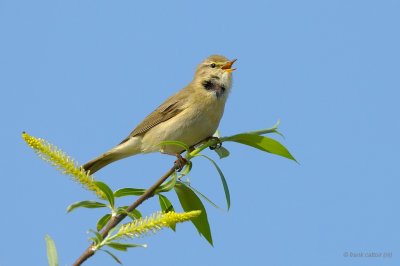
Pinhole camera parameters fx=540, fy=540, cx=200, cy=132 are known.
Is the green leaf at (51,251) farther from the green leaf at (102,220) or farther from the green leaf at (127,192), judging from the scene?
the green leaf at (127,192)

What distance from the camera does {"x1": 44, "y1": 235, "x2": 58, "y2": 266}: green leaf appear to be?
67.3 inches

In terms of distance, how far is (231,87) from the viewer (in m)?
6.24

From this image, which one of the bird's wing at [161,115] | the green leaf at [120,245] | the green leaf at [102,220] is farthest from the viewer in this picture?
the bird's wing at [161,115]

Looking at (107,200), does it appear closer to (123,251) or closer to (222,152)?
(123,251)

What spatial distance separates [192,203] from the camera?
8.41ft

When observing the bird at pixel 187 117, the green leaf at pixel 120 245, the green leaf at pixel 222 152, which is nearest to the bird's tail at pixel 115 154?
the bird at pixel 187 117

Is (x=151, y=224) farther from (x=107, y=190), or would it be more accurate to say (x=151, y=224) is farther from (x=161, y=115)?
(x=161, y=115)

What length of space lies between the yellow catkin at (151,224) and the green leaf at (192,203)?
706 millimetres

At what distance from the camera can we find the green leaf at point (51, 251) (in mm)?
1709

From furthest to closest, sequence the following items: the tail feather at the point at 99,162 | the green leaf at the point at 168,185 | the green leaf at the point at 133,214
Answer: the tail feather at the point at 99,162
the green leaf at the point at 168,185
the green leaf at the point at 133,214

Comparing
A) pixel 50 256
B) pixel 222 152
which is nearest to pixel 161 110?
pixel 222 152

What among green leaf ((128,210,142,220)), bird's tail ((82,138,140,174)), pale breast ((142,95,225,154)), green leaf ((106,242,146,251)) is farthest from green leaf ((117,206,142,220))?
bird's tail ((82,138,140,174))

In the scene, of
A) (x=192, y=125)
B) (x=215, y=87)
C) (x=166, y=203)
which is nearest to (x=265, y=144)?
(x=166, y=203)

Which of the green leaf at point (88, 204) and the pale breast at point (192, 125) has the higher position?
the pale breast at point (192, 125)
